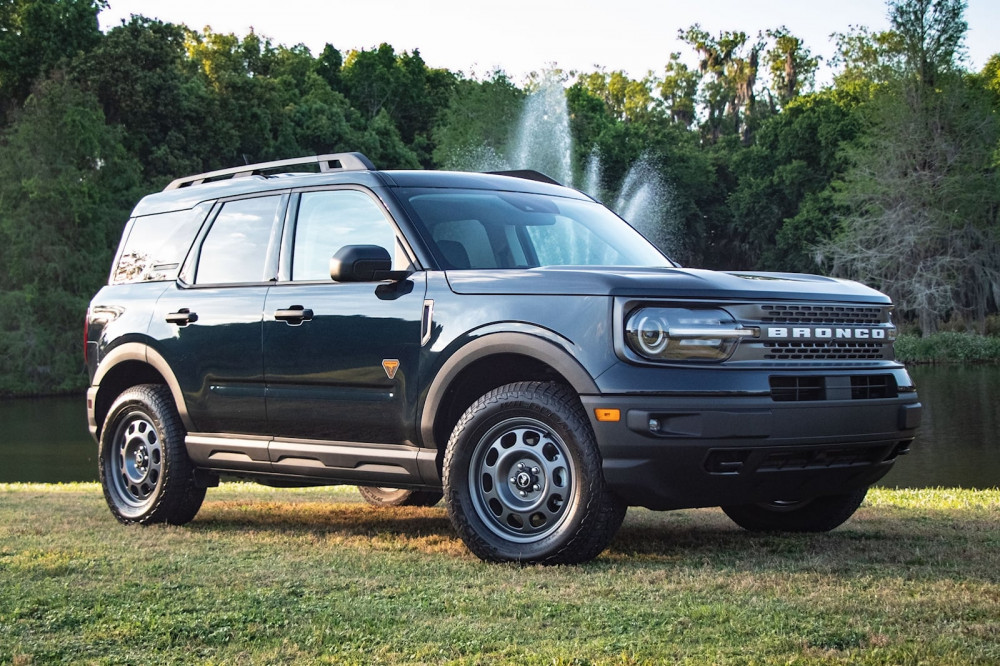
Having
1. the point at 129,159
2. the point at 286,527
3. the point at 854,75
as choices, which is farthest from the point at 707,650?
the point at 854,75

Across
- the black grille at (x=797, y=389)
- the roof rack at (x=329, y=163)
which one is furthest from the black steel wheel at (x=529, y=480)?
the roof rack at (x=329, y=163)

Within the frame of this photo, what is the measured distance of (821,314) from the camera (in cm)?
646

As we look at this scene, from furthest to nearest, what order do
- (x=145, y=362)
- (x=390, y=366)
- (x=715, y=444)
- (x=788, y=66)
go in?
(x=788, y=66) → (x=145, y=362) → (x=390, y=366) → (x=715, y=444)

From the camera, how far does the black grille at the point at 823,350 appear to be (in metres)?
6.20

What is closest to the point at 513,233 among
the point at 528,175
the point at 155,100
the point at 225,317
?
the point at 528,175

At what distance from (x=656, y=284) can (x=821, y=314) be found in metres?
0.94

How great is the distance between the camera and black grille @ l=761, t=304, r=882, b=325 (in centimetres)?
623

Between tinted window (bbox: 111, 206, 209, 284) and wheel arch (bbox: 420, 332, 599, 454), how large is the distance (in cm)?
272

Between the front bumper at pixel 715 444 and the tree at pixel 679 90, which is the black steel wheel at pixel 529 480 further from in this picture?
the tree at pixel 679 90

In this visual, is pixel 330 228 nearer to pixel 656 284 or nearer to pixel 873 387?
pixel 656 284

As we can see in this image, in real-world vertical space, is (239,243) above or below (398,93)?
below

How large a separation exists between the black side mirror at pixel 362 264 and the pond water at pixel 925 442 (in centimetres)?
1249

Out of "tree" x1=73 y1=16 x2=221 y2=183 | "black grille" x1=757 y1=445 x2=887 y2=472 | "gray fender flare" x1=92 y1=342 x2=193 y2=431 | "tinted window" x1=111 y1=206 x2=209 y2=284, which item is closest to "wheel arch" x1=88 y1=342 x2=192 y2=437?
"gray fender flare" x1=92 y1=342 x2=193 y2=431

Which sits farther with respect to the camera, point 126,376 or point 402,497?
point 402,497
